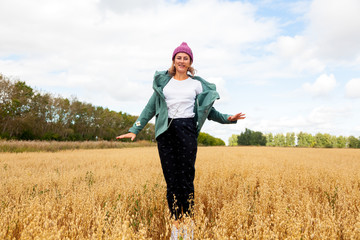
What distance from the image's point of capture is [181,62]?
3.31m

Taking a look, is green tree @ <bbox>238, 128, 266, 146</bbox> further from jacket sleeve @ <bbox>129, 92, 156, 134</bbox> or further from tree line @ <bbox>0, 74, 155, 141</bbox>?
jacket sleeve @ <bbox>129, 92, 156, 134</bbox>

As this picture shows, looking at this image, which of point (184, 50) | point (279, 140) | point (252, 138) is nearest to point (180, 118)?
point (184, 50)

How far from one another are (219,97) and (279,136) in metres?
99.5

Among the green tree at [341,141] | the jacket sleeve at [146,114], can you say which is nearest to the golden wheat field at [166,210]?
the jacket sleeve at [146,114]

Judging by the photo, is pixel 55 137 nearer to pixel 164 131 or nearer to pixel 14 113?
pixel 14 113

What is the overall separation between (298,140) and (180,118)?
95.2 meters

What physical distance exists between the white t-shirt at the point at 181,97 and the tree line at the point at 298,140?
76.2m

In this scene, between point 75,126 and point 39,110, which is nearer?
point 39,110

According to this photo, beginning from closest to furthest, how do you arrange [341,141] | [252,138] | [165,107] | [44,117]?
[165,107] → [44,117] → [341,141] → [252,138]

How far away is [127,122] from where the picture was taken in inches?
2458

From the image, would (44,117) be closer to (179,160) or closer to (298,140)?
(179,160)

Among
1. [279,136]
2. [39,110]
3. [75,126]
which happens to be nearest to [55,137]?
[39,110]

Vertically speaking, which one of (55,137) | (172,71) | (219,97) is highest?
(172,71)

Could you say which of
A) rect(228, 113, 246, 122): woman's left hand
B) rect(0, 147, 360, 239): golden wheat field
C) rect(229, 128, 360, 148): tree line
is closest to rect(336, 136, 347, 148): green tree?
rect(229, 128, 360, 148): tree line
